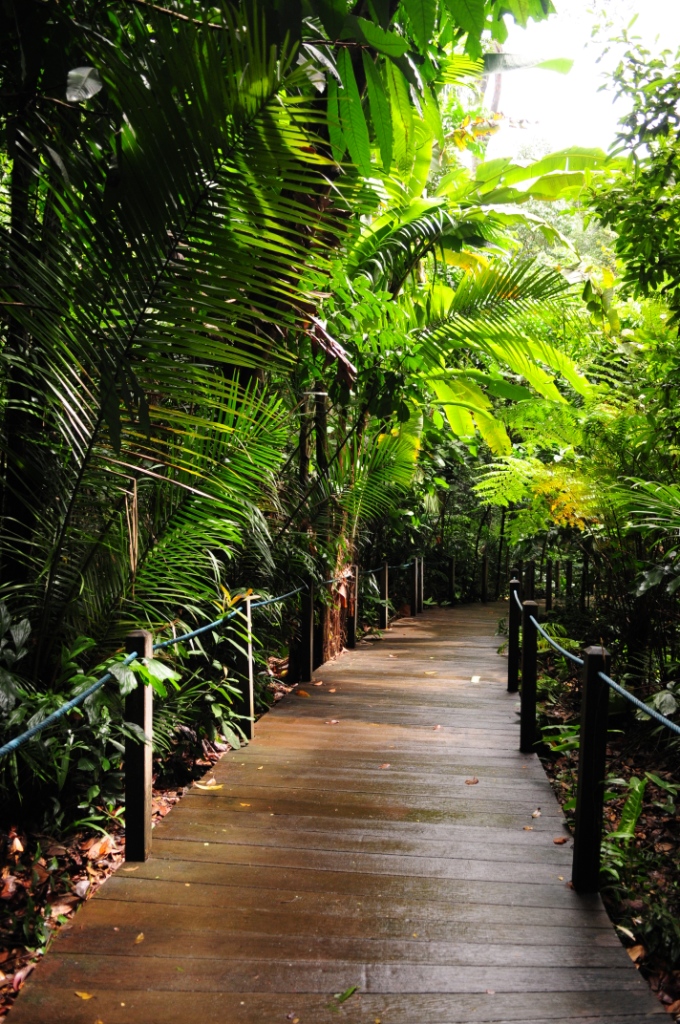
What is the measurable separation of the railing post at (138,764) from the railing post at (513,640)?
139 inches

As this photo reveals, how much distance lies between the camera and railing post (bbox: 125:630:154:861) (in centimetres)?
309

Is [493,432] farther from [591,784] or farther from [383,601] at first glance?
[591,784]

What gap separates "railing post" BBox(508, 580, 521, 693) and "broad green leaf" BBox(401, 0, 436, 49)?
4.46 m

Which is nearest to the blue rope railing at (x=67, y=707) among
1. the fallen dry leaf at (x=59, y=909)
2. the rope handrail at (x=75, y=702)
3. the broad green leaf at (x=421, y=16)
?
the rope handrail at (x=75, y=702)

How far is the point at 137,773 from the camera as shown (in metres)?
3.11

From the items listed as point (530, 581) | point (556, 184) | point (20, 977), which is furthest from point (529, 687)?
point (556, 184)

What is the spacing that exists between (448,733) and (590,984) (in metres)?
2.70

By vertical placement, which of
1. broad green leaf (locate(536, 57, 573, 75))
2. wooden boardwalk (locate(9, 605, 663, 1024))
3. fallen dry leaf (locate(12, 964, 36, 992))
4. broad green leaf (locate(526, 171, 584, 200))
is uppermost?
broad green leaf (locate(536, 57, 573, 75))

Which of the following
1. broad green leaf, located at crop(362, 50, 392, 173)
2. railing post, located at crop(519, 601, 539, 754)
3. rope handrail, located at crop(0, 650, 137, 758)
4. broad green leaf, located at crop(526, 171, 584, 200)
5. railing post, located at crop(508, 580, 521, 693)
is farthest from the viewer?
broad green leaf, located at crop(526, 171, 584, 200)

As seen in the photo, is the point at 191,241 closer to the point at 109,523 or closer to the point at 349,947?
the point at 109,523

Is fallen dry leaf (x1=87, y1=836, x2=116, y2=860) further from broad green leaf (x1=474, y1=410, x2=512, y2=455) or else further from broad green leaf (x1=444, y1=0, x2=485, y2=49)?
broad green leaf (x1=474, y1=410, x2=512, y2=455)

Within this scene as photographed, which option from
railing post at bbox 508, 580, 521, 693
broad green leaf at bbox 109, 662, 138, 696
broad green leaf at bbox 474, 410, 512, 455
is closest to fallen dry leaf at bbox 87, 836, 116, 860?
broad green leaf at bbox 109, 662, 138, 696

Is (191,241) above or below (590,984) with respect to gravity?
above

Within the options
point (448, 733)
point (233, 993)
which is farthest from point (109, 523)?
point (448, 733)
